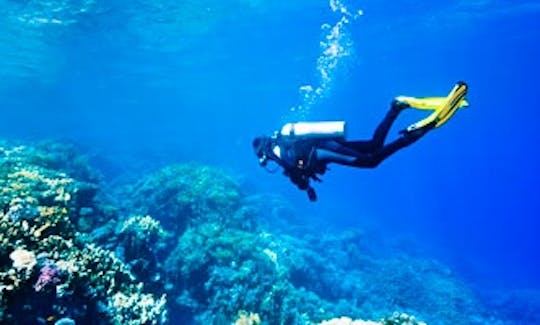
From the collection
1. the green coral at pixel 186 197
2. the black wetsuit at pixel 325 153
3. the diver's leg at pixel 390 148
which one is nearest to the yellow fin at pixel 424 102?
the black wetsuit at pixel 325 153

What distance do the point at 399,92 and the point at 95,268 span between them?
98874mm

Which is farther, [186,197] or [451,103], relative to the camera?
[186,197]

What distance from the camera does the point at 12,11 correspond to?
31.3 m

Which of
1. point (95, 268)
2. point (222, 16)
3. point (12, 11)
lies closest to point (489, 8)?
point (222, 16)

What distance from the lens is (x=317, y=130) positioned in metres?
7.52

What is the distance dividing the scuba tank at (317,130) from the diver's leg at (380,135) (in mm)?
250

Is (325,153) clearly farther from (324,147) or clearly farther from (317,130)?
(317,130)

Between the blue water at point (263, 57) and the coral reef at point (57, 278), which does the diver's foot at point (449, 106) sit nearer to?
the coral reef at point (57, 278)

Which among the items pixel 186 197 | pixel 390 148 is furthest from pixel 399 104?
pixel 186 197

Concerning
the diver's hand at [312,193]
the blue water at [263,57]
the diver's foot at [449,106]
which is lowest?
the diver's hand at [312,193]

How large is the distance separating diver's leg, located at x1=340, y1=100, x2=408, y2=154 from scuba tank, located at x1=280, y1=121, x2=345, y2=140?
250mm

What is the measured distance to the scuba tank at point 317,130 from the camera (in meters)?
7.46

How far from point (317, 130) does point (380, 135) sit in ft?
3.28

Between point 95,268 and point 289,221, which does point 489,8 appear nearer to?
point 289,221
